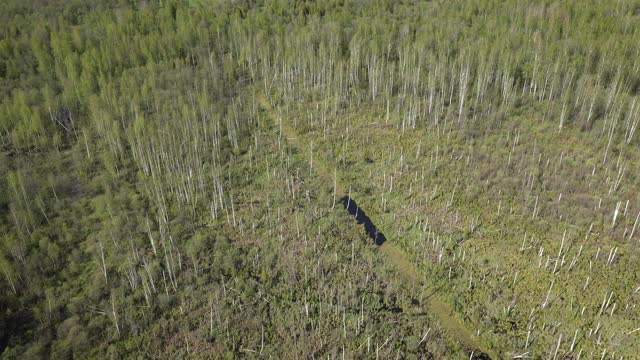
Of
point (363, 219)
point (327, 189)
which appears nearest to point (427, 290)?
point (363, 219)

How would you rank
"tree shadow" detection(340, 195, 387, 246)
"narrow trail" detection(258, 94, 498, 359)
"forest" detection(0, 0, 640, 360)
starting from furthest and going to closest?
"tree shadow" detection(340, 195, 387, 246), "forest" detection(0, 0, 640, 360), "narrow trail" detection(258, 94, 498, 359)

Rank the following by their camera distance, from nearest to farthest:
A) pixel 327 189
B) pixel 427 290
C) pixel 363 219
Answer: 1. pixel 427 290
2. pixel 363 219
3. pixel 327 189

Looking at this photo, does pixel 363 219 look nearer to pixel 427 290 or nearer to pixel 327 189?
pixel 327 189

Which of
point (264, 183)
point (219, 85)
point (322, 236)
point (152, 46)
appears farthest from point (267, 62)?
point (322, 236)

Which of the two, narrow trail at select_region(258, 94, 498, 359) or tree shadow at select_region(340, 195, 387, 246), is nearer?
narrow trail at select_region(258, 94, 498, 359)

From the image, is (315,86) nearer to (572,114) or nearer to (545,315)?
(572,114)
